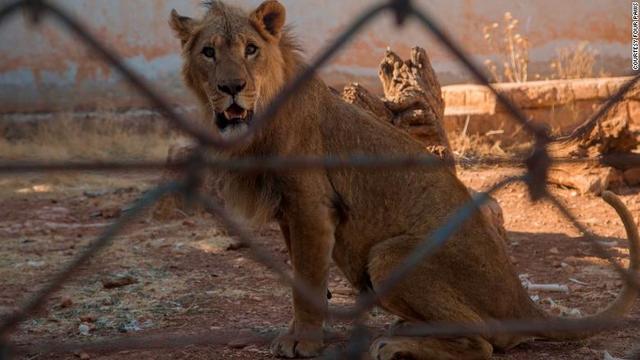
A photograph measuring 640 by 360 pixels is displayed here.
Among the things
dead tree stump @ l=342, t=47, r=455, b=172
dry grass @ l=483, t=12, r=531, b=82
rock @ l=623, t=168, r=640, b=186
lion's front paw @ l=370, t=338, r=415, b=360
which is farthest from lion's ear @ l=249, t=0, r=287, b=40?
dry grass @ l=483, t=12, r=531, b=82

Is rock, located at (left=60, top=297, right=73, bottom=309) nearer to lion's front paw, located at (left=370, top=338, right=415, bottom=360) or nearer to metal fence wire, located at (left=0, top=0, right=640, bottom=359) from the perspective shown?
lion's front paw, located at (left=370, top=338, right=415, bottom=360)

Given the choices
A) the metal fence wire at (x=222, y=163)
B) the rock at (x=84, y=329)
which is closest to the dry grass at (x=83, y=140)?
the rock at (x=84, y=329)

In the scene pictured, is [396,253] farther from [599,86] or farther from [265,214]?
[599,86]

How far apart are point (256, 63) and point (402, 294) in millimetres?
1204

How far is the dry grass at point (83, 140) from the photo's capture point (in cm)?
1100

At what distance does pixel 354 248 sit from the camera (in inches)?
173

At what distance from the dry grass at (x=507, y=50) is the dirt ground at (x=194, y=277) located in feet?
13.9

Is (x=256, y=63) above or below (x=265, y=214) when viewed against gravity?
above

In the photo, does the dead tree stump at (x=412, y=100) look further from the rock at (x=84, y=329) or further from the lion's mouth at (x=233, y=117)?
the lion's mouth at (x=233, y=117)

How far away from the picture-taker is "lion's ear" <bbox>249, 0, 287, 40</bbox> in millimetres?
4023

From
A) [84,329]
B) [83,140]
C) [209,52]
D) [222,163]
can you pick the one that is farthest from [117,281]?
[83,140]

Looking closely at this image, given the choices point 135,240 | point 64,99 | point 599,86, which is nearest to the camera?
point 135,240

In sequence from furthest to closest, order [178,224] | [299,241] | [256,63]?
[178,224]
[299,241]
[256,63]

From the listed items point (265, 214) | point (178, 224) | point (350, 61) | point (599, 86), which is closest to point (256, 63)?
point (265, 214)
